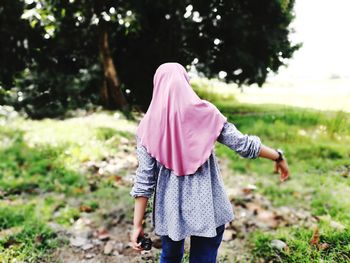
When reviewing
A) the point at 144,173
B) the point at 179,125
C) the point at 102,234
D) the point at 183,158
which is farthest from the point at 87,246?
the point at 179,125

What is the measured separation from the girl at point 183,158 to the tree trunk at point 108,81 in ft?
22.7

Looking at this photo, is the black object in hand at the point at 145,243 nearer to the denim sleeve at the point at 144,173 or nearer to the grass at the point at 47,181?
the denim sleeve at the point at 144,173

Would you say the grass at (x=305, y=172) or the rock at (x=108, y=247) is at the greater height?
the grass at (x=305, y=172)

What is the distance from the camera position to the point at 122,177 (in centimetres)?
560

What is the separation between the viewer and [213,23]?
9648 mm

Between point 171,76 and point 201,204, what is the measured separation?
2.32 ft

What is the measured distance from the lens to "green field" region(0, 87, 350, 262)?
147 inches

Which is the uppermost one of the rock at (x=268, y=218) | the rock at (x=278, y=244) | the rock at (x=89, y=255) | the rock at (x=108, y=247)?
the rock at (x=278, y=244)

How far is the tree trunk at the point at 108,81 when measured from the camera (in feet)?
29.4

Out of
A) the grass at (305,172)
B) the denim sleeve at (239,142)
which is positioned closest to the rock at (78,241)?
the grass at (305,172)

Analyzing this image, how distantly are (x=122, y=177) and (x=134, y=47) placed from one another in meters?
5.25

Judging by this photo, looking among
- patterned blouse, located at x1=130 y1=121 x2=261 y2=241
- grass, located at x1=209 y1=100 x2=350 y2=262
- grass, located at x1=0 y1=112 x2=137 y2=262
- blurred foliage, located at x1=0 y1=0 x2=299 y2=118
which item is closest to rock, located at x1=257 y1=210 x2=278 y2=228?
grass, located at x1=209 y1=100 x2=350 y2=262

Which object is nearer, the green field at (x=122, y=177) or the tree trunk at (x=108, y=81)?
the green field at (x=122, y=177)

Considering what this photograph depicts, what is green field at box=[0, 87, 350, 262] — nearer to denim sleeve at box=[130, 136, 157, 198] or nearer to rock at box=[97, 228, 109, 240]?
rock at box=[97, 228, 109, 240]
